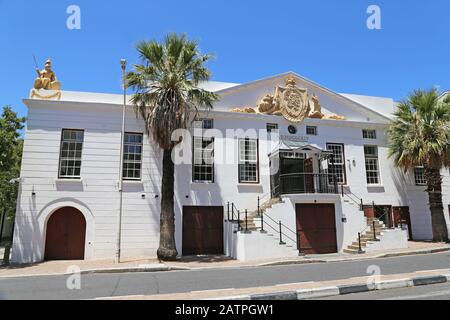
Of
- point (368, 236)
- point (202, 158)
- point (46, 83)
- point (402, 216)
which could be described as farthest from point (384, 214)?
point (46, 83)

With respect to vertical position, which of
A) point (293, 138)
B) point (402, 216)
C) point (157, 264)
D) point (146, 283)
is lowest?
point (157, 264)

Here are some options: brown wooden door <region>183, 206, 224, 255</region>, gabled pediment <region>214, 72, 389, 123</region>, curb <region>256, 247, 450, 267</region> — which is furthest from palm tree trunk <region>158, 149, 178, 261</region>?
gabled pediment <region>214, 72, 389, 123</region>

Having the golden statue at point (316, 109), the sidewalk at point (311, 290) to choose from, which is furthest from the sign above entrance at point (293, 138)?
the sidewalk at point (311, 290)

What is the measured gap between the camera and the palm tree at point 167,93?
1482 cm

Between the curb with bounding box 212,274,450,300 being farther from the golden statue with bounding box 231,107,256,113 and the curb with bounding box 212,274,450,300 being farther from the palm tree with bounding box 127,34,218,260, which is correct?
the golden statue with bounding box 231,107,256,113

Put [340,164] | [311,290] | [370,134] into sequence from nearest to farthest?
[311,290]
[340,164]
[370,134]

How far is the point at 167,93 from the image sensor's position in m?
15.0

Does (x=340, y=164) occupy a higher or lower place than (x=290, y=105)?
lower

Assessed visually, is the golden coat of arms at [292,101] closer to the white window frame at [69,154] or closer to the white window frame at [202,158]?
the white window frame at [202,158]

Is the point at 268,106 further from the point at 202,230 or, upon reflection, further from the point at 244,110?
the point at 202,230

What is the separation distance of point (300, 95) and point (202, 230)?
9.87 meters

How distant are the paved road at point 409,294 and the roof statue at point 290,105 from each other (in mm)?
12759

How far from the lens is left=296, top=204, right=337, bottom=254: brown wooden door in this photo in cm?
1706

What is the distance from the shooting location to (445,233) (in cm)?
1852
